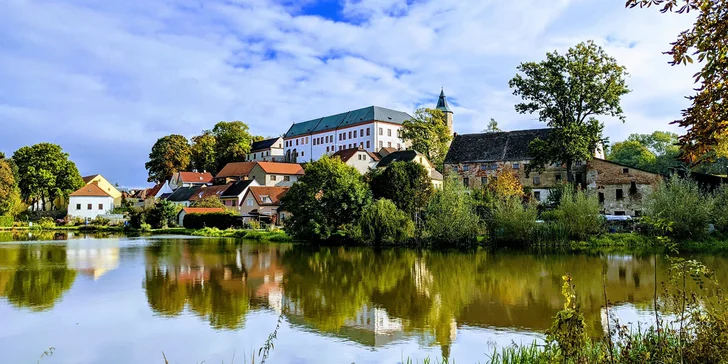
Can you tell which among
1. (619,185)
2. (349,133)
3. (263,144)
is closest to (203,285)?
(619,185)

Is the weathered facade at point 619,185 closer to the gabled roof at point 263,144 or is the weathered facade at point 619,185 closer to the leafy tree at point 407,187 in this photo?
the leafy tree at point 407,187

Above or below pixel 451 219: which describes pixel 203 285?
below

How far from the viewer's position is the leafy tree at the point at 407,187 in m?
37.8

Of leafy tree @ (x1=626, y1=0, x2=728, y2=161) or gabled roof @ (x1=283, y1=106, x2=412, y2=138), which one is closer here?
leafy tree @ (x1=626, y1=0, x2=728, y2=161)

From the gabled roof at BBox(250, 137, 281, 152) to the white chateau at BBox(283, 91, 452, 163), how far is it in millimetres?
3608

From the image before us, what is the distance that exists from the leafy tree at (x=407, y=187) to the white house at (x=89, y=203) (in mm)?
47347

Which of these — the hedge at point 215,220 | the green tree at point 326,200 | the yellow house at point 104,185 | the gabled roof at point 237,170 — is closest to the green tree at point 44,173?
the yellow house at point 104,185

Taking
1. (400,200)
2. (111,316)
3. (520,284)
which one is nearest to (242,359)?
(111,316)

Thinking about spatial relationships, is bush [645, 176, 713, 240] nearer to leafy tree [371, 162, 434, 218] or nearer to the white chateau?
leafy tree [371, 162, 434, 218]

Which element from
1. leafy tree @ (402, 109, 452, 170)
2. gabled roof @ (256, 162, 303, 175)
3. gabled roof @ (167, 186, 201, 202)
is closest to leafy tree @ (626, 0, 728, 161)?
leafy tree @ (402, 109, 452, 170)

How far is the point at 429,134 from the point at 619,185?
26959mm

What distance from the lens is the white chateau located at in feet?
280

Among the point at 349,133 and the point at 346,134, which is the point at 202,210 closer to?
the point at 349,133

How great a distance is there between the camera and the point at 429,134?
213ft
